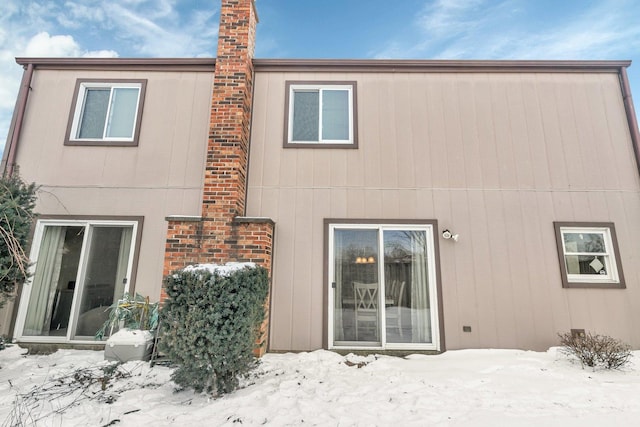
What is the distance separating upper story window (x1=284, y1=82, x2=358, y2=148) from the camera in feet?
18.7

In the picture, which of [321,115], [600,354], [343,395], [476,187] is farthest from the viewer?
[321,115]

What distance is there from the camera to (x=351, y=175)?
551 centimetres

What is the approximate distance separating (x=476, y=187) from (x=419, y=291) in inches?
82.6

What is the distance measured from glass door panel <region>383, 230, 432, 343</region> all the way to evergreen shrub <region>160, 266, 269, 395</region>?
2.63 m

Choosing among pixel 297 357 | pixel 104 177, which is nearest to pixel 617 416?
pixel 297 357

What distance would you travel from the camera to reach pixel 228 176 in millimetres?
5105

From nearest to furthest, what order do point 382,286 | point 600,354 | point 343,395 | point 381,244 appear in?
point 343,395 → point 600,354 → point 382,286 → point 381,244

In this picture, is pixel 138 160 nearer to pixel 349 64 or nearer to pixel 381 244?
pixel 349 64

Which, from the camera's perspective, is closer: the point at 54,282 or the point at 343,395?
the point at 343,395

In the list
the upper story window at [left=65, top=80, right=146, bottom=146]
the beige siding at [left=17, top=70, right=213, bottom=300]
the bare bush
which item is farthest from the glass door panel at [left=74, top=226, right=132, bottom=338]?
the bare bush

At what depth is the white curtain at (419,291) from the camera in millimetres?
5000

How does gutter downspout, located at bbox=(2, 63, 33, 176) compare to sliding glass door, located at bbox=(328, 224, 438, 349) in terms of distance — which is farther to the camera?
gutter downspout, located at bbox=(2, 63, 33, 176)

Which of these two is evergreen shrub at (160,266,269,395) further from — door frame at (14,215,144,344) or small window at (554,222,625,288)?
small window at (554,222,625,288)

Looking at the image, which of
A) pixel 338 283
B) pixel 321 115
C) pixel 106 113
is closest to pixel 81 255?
pixel 106 113
